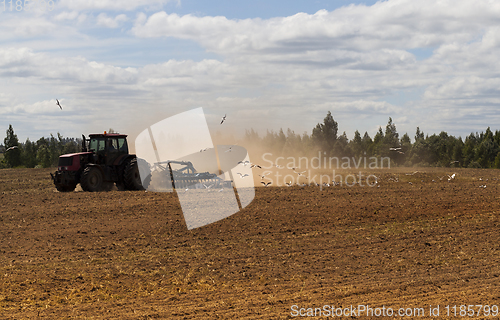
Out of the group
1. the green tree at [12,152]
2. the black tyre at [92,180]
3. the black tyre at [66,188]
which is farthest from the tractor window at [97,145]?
the green tree at [12,152]

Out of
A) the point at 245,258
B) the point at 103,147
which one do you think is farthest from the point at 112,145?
the point at 245,258

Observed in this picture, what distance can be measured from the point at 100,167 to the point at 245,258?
12700mm

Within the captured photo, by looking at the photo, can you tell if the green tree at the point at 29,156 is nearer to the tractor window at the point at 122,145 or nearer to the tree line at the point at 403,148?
the tree line at the point at 403,148

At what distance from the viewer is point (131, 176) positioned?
21.5m

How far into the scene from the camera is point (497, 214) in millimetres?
16344

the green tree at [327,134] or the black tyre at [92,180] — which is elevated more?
the green tree at [327,134]

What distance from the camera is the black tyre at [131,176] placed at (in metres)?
21.5

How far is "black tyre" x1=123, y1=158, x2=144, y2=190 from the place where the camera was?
21.5 m

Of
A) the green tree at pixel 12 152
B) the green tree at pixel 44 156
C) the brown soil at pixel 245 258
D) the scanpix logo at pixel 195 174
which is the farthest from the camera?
the green tree at pixel 44 156

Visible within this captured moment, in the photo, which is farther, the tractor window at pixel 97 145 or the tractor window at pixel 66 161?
the tractor window at pixel 97 145

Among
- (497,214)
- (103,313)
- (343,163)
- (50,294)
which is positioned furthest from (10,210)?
(343,163)

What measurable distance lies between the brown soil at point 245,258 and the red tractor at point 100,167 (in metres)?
2.35

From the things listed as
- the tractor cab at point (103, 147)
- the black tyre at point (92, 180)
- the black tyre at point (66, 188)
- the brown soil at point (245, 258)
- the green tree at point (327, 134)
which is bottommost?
the brown soil at point (245, 258)

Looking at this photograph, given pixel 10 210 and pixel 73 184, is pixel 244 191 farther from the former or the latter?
pixel 10 210
